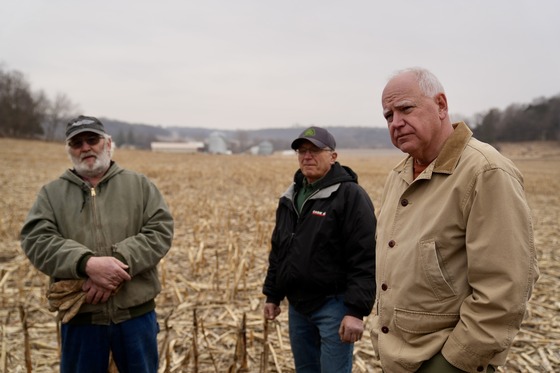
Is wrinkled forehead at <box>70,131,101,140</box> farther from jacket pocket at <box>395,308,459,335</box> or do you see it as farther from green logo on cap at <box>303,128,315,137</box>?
jacket pocket at <box>395,308,459,335</box>

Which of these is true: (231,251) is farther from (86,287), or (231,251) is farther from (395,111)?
(395,111)

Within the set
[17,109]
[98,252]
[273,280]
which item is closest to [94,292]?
[98,252]

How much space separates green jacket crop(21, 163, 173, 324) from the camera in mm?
2797

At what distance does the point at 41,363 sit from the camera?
13.3 feet

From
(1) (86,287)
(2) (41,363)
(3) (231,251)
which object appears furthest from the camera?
(3) (231,251)

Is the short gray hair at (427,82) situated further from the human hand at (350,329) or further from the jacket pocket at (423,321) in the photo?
the human hand at (350,329)

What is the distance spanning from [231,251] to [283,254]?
4400 mm

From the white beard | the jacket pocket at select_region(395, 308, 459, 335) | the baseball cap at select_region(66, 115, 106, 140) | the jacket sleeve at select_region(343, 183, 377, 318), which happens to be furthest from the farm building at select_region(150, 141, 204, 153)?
the jacket pocket at select_region(395, 308, 459, 335)

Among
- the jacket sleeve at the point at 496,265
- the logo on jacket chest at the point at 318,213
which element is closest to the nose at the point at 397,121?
the jacket sleeve at the point at 496,265

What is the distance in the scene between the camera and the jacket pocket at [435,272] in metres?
1.84

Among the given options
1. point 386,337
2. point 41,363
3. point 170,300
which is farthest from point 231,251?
point 386,337

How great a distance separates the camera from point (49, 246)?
2771mm

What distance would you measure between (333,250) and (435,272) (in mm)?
1169

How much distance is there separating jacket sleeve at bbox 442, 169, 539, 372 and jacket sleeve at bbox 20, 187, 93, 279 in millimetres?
2527
